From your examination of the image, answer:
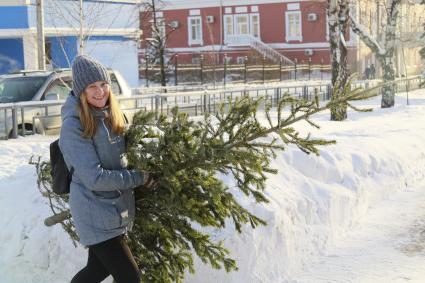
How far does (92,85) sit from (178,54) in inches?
2195

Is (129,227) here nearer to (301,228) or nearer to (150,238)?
(150,238)

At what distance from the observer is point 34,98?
13664 mm

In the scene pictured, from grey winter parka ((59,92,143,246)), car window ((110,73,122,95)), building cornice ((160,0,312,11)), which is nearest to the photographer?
grey winter parka ((59,92,143,246))

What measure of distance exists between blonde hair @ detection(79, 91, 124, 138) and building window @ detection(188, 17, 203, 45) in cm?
5484

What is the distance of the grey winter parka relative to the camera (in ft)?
11.8

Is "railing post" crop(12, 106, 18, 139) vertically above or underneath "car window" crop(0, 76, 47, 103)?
underneath

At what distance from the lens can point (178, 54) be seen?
5897cm

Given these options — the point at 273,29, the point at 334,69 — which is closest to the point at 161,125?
the point at 334,69

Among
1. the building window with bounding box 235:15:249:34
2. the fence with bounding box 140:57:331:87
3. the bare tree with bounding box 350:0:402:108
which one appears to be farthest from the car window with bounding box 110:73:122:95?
the building window with bounding box 235:15:249:34

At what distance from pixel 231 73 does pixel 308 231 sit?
40634mm

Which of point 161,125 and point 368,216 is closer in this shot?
point 161,125

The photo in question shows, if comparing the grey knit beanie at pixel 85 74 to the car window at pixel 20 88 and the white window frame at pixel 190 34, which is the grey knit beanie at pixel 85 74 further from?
the white window frame at pixel 190 34

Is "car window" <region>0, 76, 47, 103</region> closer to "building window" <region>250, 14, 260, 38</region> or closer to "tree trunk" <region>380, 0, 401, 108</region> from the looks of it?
"tree trunk" <region>380, 0, 401, 108</region>

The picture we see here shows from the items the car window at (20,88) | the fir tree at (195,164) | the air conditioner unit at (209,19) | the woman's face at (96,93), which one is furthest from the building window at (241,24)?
the woman's face at (96,93)
